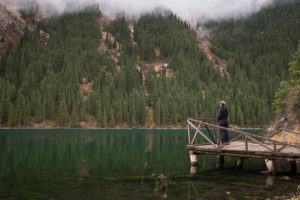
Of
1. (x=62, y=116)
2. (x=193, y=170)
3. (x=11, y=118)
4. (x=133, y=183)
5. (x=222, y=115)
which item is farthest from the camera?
(x=62, y=116)

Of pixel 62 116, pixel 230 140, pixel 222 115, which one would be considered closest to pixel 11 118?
pixel 62 116

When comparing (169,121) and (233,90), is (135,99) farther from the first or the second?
(233,90)

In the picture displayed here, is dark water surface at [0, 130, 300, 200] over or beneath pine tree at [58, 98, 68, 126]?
beneath

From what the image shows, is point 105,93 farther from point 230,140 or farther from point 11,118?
point 230,140

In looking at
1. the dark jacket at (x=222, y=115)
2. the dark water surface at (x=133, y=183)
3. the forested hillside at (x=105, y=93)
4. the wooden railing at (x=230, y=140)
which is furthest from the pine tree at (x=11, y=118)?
the dark jacket at (x=222, y=115)

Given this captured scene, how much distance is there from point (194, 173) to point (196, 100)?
137 m

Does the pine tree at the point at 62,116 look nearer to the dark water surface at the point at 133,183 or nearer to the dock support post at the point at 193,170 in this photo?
the dark water surface at the point at 133,183

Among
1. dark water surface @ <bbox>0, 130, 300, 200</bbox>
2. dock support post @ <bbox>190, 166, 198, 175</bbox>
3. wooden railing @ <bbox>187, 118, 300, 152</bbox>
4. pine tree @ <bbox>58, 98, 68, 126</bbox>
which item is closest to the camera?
dark water surface @ <bbox>0, 130, 300, 200</bbox>

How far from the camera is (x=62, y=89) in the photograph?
14738cm

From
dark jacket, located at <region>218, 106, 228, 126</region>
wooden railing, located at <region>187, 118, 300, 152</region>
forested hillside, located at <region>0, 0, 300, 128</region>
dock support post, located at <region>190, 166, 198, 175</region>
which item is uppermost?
forested hillside, located at <region>0, 0, 300, 128</region>

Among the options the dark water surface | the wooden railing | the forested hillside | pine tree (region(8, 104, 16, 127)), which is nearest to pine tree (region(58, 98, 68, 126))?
the forested hillside

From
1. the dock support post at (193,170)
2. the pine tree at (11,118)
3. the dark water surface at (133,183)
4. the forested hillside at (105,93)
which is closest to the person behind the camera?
the dark water surface at (133,183)

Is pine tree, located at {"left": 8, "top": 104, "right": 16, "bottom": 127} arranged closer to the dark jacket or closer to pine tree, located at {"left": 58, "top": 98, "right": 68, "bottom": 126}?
pine tree, located at {"left": 58, "top": 98, "right": 68, "bottom": 126}

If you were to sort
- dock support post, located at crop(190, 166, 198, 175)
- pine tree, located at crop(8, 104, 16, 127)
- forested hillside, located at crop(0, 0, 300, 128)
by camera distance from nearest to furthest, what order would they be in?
dock support post, located at crop(190, 166, 198, 175) < pine tree, located at crop(8, 104, 16, 127) < forested hillside, located at crop(0, 0, 300, 128)
